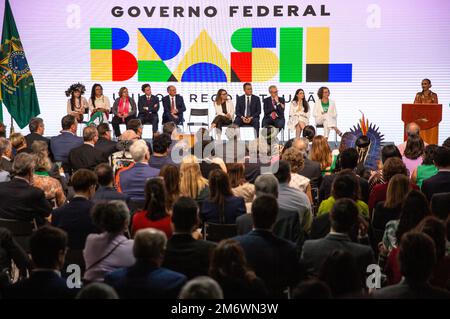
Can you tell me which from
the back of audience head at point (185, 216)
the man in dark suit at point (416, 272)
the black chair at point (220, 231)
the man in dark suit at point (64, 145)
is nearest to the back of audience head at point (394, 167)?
the black chair at point (220, 231)

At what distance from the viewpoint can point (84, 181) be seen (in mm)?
4840

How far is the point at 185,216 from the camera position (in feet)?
12.8

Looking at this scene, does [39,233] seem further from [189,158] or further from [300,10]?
[300,10]

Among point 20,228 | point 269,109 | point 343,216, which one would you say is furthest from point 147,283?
point 269,109

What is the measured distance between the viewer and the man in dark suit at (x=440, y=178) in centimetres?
552

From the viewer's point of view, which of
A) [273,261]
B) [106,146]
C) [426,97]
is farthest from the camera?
[426,97]

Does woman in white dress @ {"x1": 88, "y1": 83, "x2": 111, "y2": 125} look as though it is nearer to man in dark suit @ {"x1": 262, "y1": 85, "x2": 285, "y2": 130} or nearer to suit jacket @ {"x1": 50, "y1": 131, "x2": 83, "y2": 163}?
man in dark suit @ {"x1": 262, "y1": 85, "x2": 285, "y2": 130}

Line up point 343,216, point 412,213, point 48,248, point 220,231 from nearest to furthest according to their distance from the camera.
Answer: point 48,248, point 343,216, point 412,213, point 220,231


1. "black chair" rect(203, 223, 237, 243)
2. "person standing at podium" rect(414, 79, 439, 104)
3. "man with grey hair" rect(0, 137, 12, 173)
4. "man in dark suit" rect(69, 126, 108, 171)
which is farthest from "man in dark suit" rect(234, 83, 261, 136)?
"black chair" rect(203, 223, 237, 243)

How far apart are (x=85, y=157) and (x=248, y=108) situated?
5.84m

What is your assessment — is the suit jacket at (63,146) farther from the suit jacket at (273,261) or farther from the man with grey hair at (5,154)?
the suit jacket at (273,261)

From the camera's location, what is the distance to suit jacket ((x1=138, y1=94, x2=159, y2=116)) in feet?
42.8

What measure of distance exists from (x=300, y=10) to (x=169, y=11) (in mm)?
2481

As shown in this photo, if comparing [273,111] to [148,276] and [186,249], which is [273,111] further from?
[148,276]
